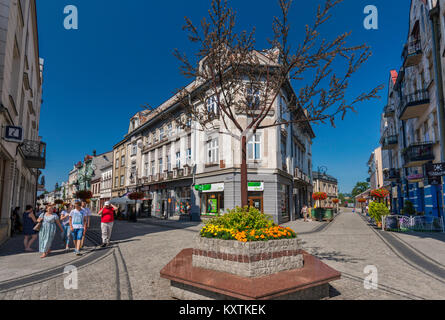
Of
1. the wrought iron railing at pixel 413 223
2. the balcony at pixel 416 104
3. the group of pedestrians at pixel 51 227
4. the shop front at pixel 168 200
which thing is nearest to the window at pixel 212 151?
the shop front at pixel 168 200

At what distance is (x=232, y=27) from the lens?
5.82 meters

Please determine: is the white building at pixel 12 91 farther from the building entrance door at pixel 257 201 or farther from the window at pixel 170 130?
the window at pixel 170 130

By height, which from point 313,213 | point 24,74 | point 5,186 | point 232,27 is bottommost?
point 313,213

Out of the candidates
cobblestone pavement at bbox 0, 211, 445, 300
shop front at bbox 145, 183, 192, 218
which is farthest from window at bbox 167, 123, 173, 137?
cobblestone pavement at bbox 0, 211, 445, 300

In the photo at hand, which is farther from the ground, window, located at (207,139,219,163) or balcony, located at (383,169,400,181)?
window, located at (207,139,219,163)

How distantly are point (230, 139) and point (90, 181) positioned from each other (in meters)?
54.1

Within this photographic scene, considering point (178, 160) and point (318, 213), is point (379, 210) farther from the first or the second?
point (178, 160)

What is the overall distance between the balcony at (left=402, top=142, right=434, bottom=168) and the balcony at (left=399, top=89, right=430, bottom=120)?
7.62 feet

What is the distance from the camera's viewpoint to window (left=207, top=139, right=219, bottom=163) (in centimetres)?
2253

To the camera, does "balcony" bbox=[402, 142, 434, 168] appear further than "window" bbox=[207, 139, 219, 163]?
No

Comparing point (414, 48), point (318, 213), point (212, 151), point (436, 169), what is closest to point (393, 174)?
point (318, 213)

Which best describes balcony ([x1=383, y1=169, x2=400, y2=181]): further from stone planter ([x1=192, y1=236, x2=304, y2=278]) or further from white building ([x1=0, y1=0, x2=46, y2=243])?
white building ([x1=0, y1=0, x2=46, y2=243])
